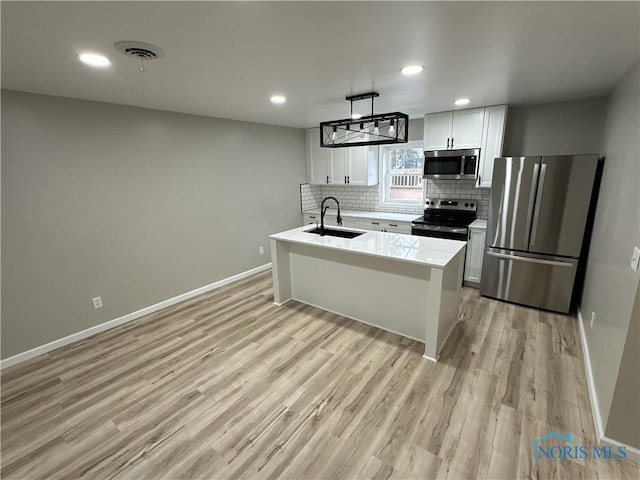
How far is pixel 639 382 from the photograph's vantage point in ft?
5.19

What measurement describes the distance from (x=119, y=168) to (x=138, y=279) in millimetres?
1250

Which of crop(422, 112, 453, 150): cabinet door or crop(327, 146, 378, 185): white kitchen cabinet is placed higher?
crop(422, 112, 453, 150): cabinet door

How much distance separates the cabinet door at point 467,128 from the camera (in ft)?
12.2

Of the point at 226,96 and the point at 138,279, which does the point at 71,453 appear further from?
the point at 226,96

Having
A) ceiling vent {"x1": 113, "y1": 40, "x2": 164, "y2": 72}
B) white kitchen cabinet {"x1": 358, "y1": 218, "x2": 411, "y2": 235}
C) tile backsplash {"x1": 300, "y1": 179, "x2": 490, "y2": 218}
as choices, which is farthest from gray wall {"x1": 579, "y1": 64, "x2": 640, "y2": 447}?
ceiling vent {"x1": 113, "y1": 40, "x2": 164, "y2": 72}

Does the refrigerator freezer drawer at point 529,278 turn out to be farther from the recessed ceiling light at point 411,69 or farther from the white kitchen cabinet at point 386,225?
the recessed ceiling light at point 411,69

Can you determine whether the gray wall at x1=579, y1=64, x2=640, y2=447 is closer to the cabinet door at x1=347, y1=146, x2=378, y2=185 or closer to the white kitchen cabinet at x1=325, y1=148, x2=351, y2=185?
the cabinet door at x1=347, y1=146, x2=378, y2=185

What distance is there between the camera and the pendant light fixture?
2520mm

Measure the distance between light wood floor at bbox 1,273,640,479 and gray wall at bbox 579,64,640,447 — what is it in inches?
13.5

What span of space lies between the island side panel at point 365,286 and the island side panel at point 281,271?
66 millimetres

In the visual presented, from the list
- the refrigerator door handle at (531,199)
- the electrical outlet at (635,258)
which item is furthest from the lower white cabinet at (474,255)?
the electrical outlet at (635,258)

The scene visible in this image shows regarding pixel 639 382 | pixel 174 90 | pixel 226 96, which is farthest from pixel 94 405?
pixel 639 382

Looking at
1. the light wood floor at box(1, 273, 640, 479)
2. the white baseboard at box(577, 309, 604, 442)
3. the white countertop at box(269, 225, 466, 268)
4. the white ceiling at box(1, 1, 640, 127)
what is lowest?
the light wood floor at box(1, 273, 640, 479)

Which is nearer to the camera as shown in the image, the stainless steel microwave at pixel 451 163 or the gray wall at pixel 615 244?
the gray wall at pixel 615 244
